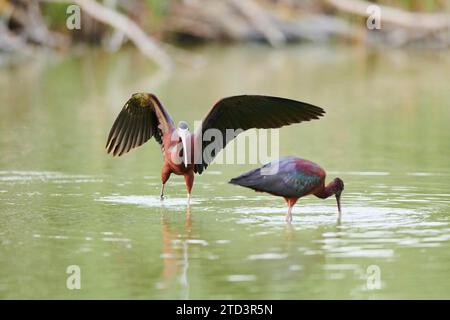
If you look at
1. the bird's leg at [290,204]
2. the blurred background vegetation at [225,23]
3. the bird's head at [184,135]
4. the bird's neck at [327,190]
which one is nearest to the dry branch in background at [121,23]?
the blurred background vegetation at [225,23]

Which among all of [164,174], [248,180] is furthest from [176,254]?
[164,174]

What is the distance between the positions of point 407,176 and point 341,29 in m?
21.1

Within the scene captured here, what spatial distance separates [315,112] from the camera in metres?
10.8

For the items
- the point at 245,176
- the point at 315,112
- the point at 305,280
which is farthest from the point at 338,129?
the point at 305,280

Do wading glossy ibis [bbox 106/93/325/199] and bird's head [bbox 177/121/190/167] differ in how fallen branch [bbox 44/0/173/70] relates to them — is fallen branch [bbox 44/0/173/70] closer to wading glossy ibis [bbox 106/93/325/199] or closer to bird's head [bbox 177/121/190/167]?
wading glossy ibis [bbox 106/93/325/199]

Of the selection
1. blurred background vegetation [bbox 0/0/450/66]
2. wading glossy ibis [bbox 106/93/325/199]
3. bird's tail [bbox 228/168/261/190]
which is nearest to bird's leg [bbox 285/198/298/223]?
bird's tail [bbox 228/168/261/190]

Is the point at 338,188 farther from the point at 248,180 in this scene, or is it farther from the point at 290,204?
the point at 248,180

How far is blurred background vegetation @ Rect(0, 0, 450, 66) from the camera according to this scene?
28891 millimetres

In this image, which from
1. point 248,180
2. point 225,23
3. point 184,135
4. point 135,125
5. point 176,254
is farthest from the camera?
point 225,23

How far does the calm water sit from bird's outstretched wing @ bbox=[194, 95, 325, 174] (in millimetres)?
695

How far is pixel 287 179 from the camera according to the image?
9.95 metres

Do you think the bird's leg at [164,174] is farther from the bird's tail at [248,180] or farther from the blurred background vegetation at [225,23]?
the blurred background vegetation at [225,23]

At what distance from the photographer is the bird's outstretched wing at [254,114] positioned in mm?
10789

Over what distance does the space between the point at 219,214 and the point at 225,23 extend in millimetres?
23602
